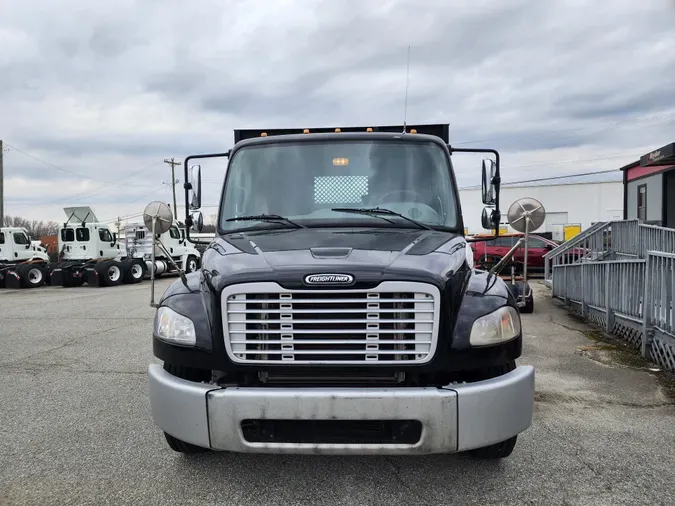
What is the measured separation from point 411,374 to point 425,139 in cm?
213

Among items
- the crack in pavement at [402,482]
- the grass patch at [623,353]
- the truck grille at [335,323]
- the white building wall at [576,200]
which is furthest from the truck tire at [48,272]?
the white building wall at [576,200]

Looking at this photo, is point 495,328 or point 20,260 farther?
point 20,260

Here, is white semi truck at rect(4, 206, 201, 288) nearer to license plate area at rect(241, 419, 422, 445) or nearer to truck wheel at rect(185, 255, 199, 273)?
truck wheel at rect(185, 255, 199, 273)

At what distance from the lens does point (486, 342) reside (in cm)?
290

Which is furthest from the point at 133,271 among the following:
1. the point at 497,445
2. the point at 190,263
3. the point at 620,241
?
the point at 497,445

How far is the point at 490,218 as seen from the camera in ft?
15.6

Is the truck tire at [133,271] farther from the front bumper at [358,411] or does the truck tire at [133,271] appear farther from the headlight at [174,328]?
the front bumper at [358,411]

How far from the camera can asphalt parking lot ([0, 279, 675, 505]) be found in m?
3.12

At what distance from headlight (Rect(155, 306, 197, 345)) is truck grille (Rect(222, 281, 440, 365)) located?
0.25 metres

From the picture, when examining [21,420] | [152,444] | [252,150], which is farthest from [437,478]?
[21,420]

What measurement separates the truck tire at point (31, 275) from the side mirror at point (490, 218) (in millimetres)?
21930

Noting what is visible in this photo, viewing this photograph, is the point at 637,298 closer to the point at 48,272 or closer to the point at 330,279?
the point at 330,279

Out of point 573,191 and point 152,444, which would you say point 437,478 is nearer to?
point 152,444

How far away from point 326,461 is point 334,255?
4.84 feet
